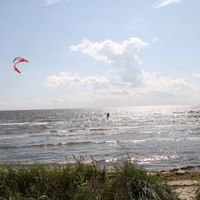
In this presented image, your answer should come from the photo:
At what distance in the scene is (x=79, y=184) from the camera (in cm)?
759

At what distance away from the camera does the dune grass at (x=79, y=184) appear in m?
7.23

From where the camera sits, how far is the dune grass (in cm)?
723

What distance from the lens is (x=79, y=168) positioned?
8.11m

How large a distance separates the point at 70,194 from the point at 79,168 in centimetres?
84

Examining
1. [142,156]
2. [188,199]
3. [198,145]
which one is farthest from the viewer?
[198,145]

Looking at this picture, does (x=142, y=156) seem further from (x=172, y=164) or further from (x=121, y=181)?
(x=121, y=181)

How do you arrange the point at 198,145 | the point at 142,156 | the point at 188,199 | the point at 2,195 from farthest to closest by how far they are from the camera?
the point at 198,145 < the point at 142,156 < the point at 188,199 < the point at 2,195

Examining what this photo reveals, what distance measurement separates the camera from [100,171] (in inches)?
323

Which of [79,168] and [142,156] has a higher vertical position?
[79,168]

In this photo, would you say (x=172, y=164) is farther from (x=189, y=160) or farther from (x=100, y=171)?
(x=100, y=171)

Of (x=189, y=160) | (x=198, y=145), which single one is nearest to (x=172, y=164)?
(x=189, y=160)

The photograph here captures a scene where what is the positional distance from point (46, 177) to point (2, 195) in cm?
94

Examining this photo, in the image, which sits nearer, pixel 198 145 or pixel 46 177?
pixel 46 177

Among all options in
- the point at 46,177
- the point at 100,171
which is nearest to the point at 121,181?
the point at 100,171
